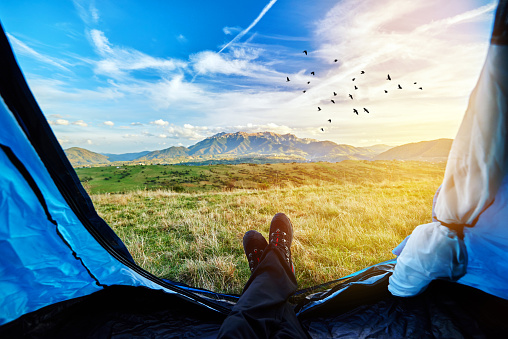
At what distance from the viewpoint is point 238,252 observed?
124 inches

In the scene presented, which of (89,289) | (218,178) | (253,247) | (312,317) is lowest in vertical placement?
(218,178)

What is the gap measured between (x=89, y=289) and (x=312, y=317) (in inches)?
77.5

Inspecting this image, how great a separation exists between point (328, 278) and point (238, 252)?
1370 millimetres

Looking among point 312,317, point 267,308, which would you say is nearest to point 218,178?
point 312,317

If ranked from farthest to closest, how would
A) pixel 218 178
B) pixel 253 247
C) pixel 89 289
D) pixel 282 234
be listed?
1. pixel 218 178
2. pixel 282 234
3. pixel 253 247
4. pixel 89 289

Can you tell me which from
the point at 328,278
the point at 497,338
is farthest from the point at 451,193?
the point at 328,278

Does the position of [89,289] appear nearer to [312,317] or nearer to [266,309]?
[266,309]

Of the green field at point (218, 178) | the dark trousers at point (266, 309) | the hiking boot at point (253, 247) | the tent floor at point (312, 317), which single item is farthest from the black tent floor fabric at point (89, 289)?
the green field at point (218, 178)

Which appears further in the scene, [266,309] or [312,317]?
[312,317]

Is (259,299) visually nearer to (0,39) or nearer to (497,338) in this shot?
(497,338)

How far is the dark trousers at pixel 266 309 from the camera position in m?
1.21

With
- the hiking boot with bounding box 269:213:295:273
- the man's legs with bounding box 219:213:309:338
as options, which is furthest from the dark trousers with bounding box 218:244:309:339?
the hiking boot with bounding box 269:213:295:273

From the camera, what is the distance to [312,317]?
176 cm

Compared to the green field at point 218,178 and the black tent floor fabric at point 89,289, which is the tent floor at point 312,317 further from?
the green field at point 218,178
